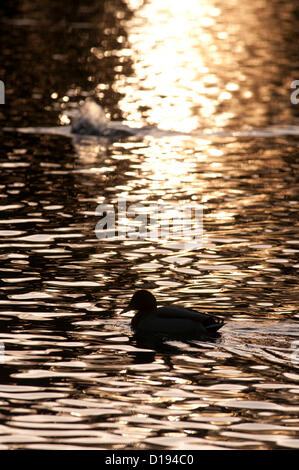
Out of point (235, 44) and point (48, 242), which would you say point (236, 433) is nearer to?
point (48, 242)

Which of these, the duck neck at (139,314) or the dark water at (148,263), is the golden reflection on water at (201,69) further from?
the duck neck at (139,314)

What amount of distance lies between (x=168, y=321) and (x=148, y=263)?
392 centimetres

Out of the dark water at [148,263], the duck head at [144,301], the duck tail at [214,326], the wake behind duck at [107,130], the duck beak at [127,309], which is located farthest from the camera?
the wake behind duck at [107,130]

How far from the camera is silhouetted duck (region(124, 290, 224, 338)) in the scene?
15.3 metres

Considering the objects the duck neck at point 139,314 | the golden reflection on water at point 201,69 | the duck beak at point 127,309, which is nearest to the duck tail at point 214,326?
the duck neck at point 139,314

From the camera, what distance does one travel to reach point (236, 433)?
41.0 ft

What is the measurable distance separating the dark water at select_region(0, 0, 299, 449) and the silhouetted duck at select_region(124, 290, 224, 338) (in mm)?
196

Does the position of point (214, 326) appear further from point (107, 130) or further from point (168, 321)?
point (107, 130)

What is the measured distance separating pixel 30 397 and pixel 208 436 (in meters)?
2.19

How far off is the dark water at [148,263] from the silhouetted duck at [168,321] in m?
0.20

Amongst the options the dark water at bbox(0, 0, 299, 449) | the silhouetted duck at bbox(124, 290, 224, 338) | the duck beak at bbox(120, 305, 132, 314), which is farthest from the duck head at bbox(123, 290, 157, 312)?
the dark water at bbox(0, 0, 299, 449)

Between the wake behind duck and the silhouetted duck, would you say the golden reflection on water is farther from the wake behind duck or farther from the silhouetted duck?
the silhouetted duck

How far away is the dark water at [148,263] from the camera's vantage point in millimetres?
13070
